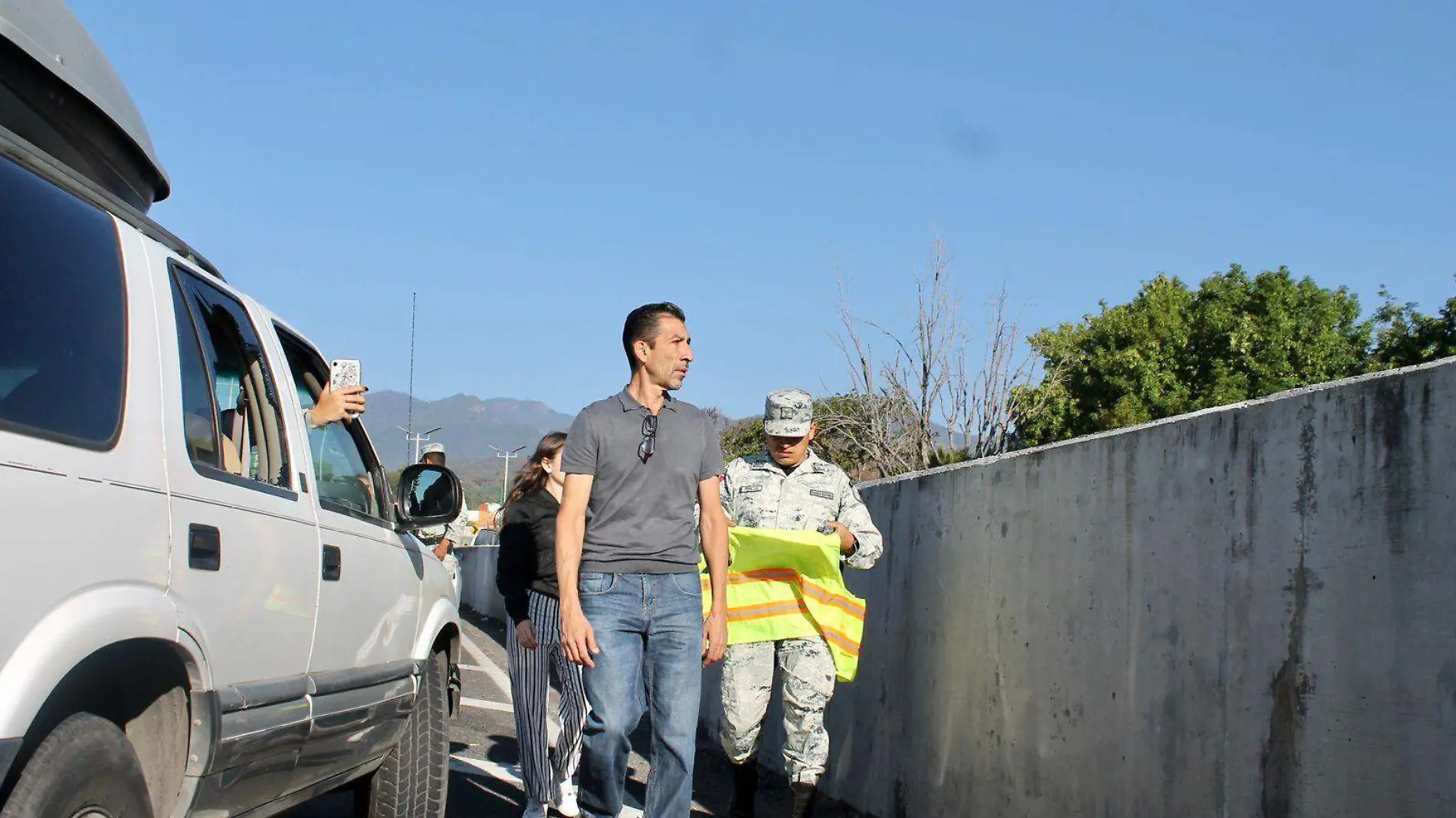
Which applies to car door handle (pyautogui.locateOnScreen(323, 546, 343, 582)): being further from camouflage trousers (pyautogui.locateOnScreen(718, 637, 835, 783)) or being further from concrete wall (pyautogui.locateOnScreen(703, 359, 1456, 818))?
concrete wall (pyautogui.locateOnScreen(703, 359, 1456, 818))

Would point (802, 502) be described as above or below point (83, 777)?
above

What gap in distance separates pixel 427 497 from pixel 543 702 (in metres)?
1.47

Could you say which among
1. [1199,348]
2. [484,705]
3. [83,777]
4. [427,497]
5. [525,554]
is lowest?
[484,705]

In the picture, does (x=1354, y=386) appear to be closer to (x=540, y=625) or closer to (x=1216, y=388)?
(x=540, y=625)

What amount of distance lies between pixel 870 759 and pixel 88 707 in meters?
4.96

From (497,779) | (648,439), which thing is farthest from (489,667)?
(648,439)

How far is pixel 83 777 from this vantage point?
2.78m

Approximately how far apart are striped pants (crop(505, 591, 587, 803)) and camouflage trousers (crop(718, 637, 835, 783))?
2.09 feet

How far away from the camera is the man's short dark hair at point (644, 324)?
5.21 meters

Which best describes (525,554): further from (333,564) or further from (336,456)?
(333,564)

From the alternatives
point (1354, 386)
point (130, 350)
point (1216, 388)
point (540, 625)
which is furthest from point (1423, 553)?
point (1216, 388)

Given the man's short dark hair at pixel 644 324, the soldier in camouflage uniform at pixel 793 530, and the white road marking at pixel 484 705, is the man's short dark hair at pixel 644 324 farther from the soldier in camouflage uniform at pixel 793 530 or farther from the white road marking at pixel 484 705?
the white road marking at pixel 484 705

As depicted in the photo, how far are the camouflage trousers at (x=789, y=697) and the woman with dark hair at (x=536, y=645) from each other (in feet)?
2.10

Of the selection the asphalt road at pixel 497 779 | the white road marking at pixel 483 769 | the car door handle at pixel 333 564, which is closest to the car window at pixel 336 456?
the car door handle at pixel 333 564
